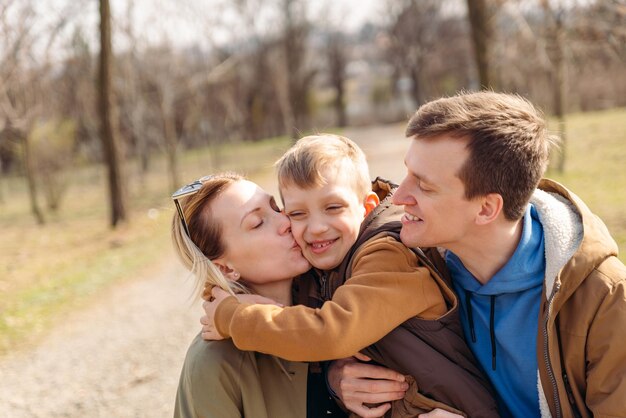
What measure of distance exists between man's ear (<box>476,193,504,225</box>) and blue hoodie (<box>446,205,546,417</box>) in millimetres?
146

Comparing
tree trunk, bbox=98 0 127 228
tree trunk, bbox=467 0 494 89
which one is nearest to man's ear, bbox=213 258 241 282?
tree trunk, bbox=467 0 494 89

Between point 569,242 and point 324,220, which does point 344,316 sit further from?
point 569,242

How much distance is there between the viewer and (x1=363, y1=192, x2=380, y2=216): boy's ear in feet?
8.74

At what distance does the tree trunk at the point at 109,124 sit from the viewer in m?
13.6

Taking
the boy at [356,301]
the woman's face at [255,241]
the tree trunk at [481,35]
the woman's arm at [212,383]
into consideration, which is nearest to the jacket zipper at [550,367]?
the boy at [356,301]

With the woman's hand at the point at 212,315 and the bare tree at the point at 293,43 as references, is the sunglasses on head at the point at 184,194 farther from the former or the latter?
the bare tree at the point at 293,43

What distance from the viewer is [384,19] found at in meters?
44.4

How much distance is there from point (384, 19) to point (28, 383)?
4160cm

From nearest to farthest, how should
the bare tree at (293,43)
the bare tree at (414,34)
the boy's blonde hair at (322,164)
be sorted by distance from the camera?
the boy's blonde hair at (322,164), the bare tree at (293,43), the bare tree at (414,34)

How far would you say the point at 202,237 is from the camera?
2521 mm

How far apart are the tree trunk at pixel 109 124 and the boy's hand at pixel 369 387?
1271 cm

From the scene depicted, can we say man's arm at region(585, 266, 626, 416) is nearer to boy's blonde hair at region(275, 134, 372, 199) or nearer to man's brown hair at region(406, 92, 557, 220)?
man's brown hair at region(406, 92, 557, 220)

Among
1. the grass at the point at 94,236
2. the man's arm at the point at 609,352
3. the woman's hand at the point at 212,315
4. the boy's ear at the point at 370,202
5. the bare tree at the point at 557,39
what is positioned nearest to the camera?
the man's arm at the point at 609,352

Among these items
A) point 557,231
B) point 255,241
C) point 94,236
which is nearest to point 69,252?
point 94,236
